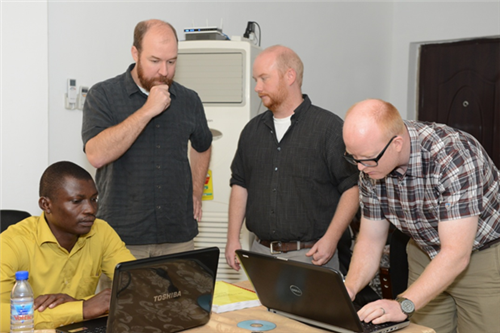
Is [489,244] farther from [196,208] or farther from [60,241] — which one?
[60,241]

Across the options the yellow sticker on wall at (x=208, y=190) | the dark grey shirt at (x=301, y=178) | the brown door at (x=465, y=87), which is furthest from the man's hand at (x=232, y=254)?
the brown door at (x=465, y=87)

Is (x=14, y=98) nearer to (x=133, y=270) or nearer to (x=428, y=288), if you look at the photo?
(x=133, y=270)

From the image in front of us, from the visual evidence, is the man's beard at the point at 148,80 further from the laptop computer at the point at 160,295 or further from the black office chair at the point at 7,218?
the laptop computer at the point at 160,295

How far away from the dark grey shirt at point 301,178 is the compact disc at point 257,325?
87cm

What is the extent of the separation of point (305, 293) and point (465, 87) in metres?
4.75

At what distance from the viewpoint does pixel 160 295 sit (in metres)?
1.76

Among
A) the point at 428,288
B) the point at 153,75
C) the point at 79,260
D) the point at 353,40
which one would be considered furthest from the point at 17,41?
the point at 353,40

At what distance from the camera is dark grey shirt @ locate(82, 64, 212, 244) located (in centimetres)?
262

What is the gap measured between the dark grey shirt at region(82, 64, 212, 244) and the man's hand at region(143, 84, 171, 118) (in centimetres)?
15

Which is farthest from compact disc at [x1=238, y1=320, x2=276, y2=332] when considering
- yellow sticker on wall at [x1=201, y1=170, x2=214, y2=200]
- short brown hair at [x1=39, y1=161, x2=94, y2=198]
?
yellow sticker on wall at [x1=201, y1=170, x2=214, y2=200]

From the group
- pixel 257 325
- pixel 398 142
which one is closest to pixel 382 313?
pixel 257 325

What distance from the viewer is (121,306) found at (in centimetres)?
168

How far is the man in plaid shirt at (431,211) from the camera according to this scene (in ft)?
6.27

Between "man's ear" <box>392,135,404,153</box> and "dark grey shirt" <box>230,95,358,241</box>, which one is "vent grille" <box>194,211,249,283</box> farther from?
"man's ear" <box>392,135,404,153</box>
